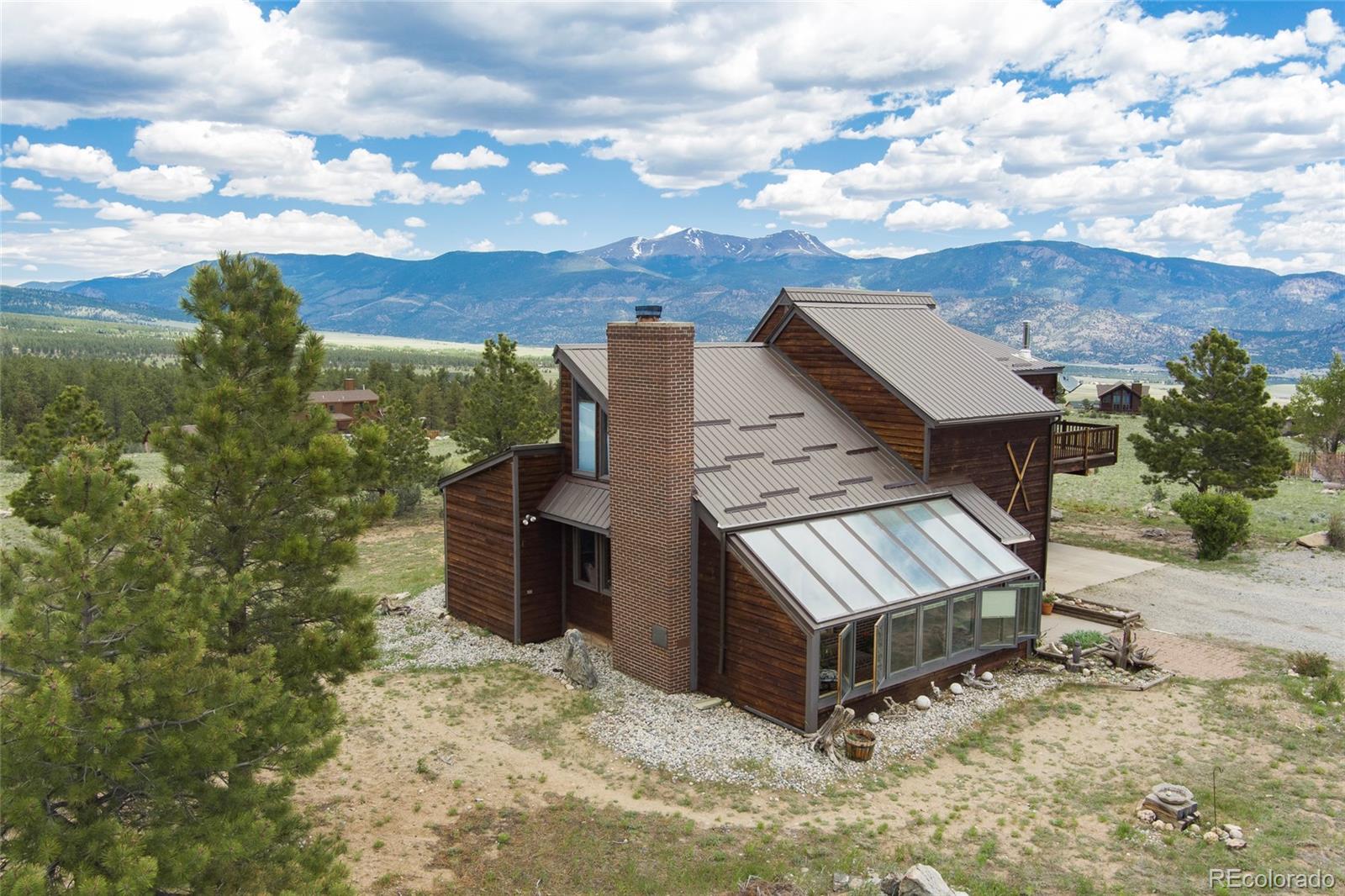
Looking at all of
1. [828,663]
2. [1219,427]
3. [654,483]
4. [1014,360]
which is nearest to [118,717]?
[654,483]

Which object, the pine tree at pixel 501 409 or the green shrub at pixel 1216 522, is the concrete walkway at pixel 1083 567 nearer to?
the green shrub at pixel 1216 522

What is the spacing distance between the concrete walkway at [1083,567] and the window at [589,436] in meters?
11.1

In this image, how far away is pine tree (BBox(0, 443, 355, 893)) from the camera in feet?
18.2

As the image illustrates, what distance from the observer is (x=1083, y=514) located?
29250 mm

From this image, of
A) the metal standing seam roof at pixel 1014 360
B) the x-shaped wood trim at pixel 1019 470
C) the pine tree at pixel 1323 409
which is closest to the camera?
the x-shaped wood trim at pixel 1019 470

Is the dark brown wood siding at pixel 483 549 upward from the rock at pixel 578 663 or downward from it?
upward

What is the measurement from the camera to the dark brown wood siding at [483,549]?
53.6 ft

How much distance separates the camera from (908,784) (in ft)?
36.0

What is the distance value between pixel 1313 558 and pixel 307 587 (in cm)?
2463

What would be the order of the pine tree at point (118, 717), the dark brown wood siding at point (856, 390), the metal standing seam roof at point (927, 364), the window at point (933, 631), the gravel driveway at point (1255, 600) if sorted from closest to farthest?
1. the pine tree at point (118, 717)
2. the window at point (933, 631)
3. the dark brown wood siding at point (856, 390)
4. the metal standing seam roof at point (927, 364)
5. the gravel driveway at point (1255, 600)

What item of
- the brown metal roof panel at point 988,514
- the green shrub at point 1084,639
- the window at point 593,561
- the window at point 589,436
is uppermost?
the window at point 589,436

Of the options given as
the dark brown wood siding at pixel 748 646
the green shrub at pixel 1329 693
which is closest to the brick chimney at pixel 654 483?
the dark brown wood siding at pixel 748 646

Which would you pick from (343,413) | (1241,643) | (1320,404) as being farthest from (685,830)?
(343,413)

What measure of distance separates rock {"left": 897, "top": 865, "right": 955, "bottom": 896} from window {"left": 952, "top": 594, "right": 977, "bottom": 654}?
6002 millimetres
